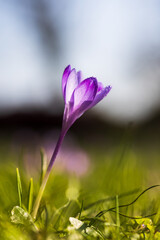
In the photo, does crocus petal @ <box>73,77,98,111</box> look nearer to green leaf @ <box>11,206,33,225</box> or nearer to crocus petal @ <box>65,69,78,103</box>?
crocus petal @ <box>65,69,78,103</box>

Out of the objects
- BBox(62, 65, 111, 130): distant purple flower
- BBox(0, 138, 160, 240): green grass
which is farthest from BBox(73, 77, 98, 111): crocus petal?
BBox(0, 138, 160, 240): green grass

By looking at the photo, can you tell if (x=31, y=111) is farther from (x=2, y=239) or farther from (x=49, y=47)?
(x=2, y=239)

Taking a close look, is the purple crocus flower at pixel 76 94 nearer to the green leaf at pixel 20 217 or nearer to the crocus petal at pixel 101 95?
the crocus petal at pixel 101 95

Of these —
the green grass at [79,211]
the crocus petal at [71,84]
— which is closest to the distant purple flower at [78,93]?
the crocus petal at [71,84]

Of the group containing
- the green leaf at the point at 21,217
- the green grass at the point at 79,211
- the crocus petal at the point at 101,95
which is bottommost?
the green grass at the point at 79,211

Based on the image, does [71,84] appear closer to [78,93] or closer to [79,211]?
[78,93]

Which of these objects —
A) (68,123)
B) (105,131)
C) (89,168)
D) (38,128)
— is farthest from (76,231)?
(105,131)

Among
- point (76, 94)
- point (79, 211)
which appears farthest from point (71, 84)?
point (79, 211)
